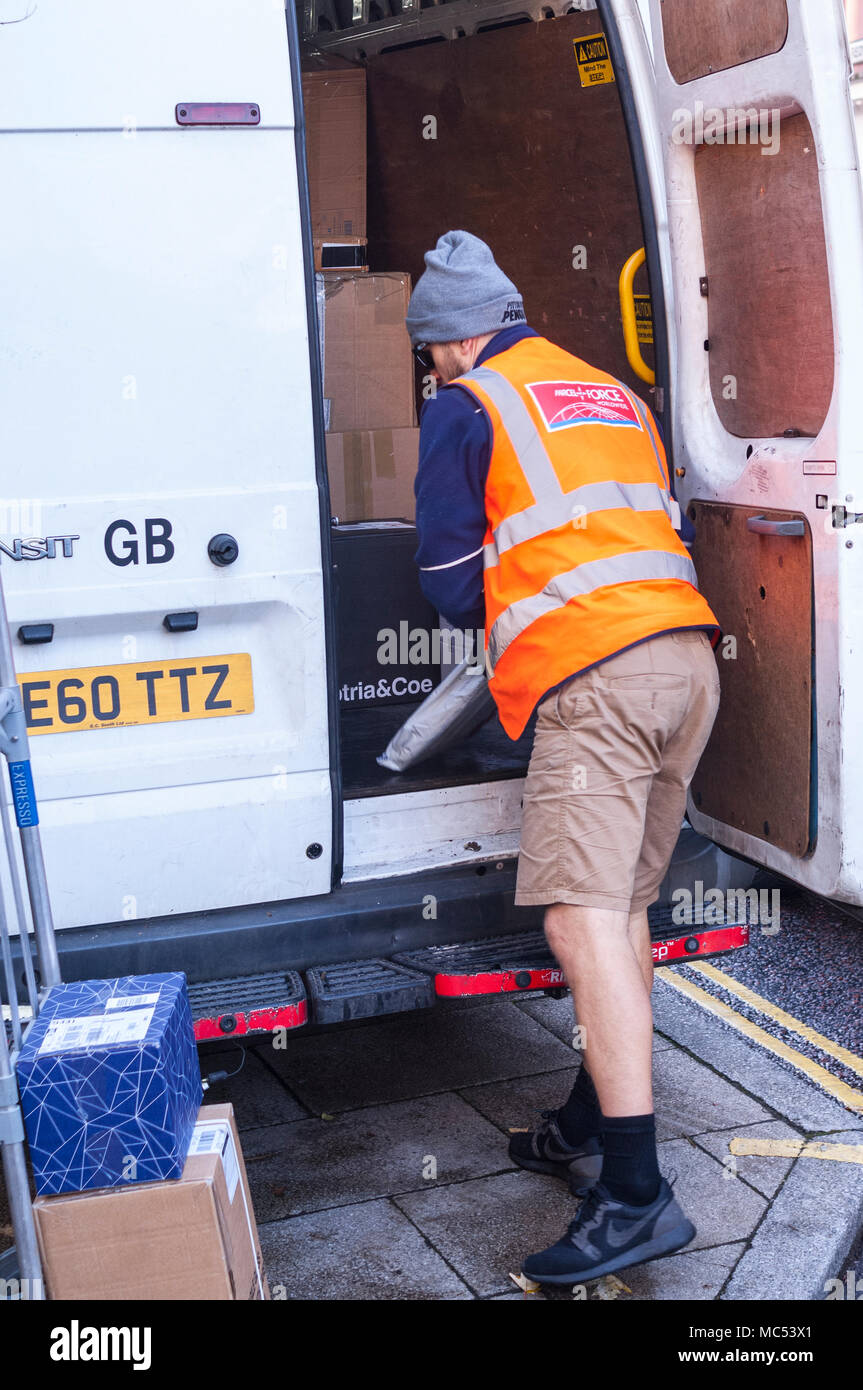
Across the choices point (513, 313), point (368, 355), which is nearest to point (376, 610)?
point (368, 355)

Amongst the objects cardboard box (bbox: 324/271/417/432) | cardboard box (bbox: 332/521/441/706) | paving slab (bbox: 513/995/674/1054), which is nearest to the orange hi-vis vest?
paving slab (bbox: 513/995/674/1054)

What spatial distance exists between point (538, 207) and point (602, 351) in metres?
0.58

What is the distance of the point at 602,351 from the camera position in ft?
16.2

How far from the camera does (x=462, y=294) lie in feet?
9.94

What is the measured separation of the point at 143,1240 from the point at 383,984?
841 mm

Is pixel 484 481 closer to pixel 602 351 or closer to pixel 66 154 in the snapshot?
pixel 66 154

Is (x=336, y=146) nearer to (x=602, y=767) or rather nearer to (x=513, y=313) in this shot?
(x=513, y=313)

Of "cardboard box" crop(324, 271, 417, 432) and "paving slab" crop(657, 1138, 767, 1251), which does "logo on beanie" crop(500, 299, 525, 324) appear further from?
"paving slab" crop(657, 1138, 767, 1251)

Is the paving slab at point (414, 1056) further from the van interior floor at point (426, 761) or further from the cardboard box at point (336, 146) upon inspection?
the cardboard box at point (336, 146)

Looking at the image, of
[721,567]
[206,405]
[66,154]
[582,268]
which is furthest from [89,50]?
[582,268]

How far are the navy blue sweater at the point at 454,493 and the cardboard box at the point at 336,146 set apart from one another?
2.86m

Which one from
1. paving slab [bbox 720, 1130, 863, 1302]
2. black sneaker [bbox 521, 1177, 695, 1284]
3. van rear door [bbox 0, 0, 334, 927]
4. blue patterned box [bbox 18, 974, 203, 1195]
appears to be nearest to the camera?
blue patterned box [bbox 18, 974, 203, 1195]

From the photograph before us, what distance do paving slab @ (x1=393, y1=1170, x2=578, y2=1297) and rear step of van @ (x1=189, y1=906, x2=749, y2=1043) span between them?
49 centimetres

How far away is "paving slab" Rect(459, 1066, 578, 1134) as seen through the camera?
370 cm
